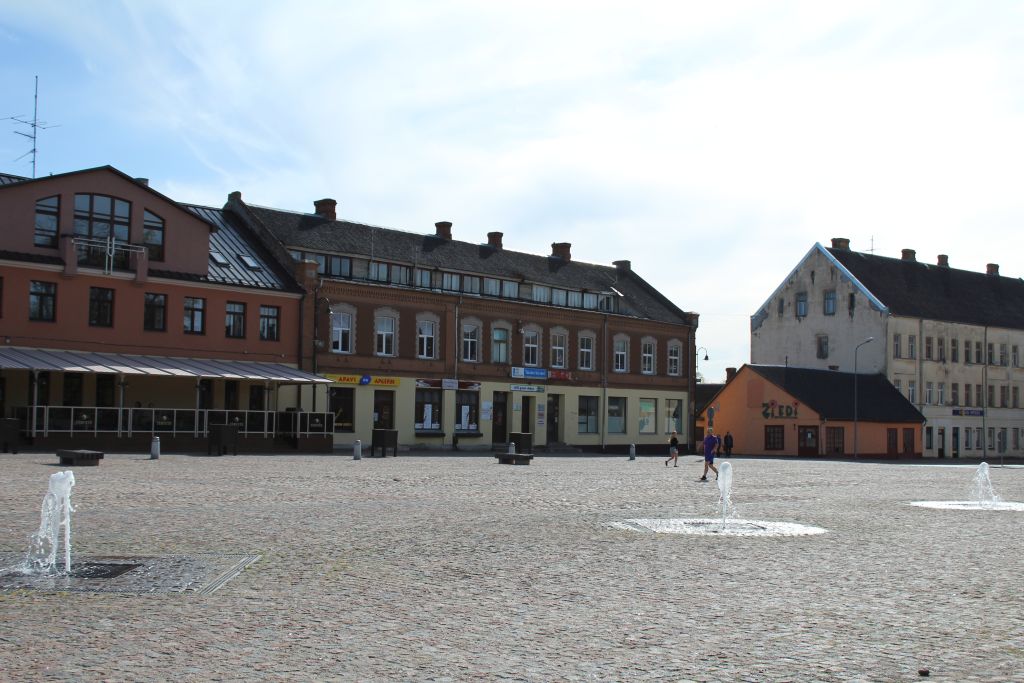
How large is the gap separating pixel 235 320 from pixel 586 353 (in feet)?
68.5

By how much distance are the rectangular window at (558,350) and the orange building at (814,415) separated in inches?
648

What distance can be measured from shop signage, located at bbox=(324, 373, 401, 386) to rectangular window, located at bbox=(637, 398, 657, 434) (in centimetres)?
1656

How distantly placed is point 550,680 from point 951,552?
842cm

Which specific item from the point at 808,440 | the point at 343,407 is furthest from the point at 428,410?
the point at 808,440

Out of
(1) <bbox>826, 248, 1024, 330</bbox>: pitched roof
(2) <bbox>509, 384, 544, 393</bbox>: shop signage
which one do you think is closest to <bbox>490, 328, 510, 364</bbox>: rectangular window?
(2) <bbox>509, 384, 544, 393</bbox>: shop signage

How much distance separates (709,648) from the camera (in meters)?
7.79

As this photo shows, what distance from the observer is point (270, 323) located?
1825 inches

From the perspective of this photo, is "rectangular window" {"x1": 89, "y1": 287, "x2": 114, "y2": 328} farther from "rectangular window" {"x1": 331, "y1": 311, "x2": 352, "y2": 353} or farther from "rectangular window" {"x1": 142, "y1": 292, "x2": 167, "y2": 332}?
"rectangular window" {"x1": 331, "y1": 311, "x2": 352, "y2": 353}

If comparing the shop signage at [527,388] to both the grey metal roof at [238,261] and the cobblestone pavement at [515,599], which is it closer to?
the grey metal roof at [238,261]

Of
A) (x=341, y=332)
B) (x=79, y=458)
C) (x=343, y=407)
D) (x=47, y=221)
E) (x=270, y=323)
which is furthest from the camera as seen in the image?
(x=343, y=407)

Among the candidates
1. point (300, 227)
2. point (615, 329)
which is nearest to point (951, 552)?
point (300, 227)

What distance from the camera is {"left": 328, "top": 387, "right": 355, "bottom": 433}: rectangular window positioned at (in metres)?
48.6

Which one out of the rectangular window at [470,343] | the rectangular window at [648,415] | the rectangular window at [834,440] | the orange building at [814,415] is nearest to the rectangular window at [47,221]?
the rectangular window at [470,343]

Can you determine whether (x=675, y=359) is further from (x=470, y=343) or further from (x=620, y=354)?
(x=470, y=343)
